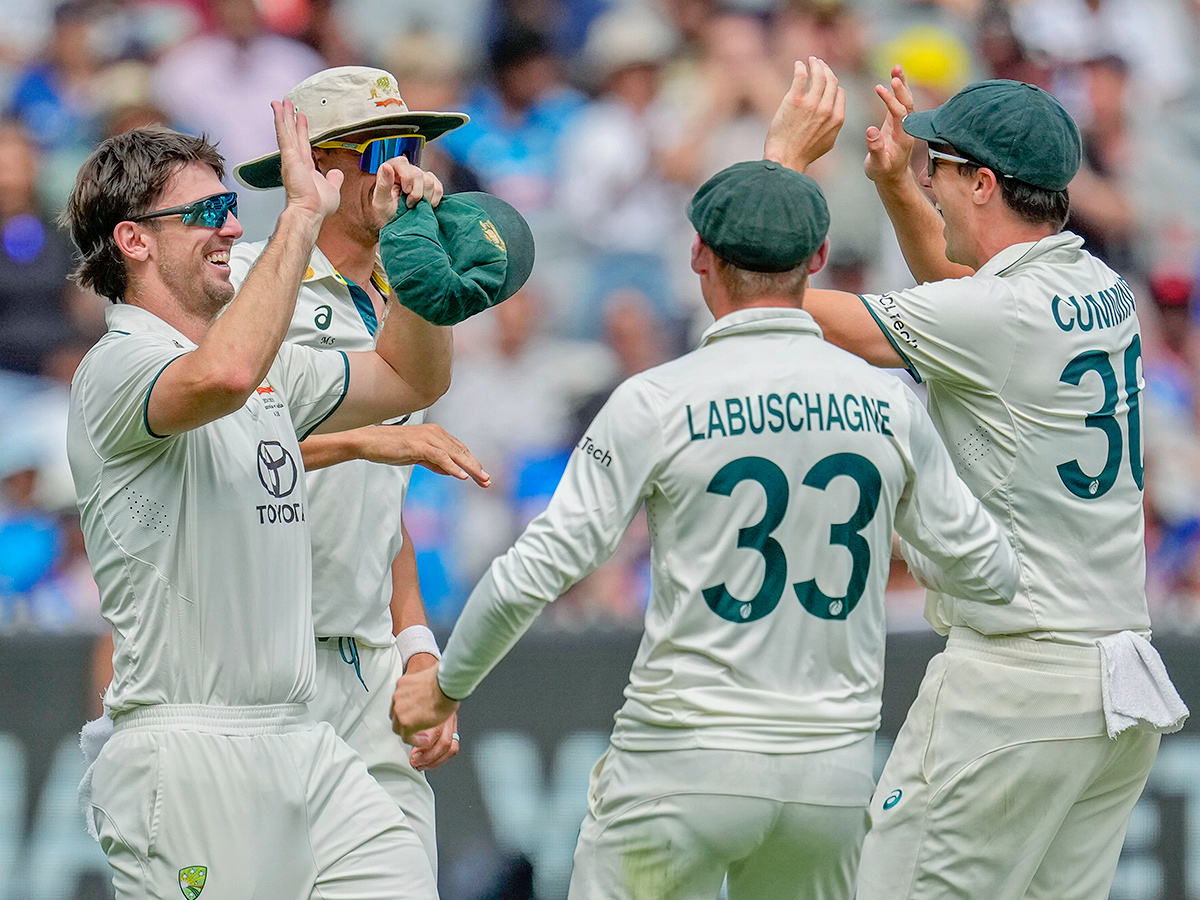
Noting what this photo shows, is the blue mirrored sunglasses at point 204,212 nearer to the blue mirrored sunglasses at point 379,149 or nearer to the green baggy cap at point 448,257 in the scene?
the green baggy cap at point 448,257

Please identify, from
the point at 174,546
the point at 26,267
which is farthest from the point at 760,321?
the point at 26,267

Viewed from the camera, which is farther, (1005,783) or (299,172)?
(1005,783)

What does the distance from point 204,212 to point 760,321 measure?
1390 millimetres

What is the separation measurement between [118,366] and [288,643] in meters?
0.75

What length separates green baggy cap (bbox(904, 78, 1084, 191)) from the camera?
4.24m

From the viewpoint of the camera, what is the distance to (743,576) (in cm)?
342

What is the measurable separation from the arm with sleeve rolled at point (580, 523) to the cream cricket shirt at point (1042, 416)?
105cm

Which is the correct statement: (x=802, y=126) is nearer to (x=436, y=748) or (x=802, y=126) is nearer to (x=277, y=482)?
(x=277, y=482)

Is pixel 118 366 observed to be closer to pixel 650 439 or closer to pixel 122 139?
pixel 122 139

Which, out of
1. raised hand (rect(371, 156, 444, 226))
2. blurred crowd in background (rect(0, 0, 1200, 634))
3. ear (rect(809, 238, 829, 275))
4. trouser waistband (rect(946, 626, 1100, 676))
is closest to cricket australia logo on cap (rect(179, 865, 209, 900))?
raised hand (rect(371, 156, 444, 226))

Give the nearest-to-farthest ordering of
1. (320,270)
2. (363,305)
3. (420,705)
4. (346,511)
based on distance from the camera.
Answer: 1. (420,705)
2. (346,511)
3. (320,270)
4. (363,305)

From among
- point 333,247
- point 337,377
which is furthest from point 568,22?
point 337,377

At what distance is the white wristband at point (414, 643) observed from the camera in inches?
192

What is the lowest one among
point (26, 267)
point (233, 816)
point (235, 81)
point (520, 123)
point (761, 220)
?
point (233, 816)
